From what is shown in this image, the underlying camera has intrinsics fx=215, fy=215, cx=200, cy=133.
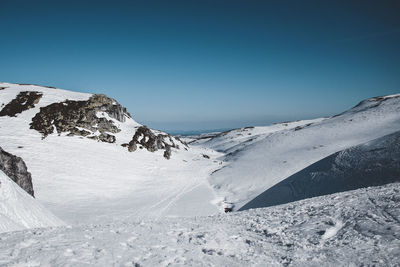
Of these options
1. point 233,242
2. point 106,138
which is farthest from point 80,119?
point 233,242

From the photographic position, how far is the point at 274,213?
1027 cm

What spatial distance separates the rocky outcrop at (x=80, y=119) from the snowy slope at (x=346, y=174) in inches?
1095

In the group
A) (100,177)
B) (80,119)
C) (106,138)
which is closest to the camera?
(100,177)

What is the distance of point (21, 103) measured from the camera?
3662 centimetres

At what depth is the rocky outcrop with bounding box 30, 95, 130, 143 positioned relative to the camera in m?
32.8

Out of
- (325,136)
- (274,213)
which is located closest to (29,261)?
(274,213)

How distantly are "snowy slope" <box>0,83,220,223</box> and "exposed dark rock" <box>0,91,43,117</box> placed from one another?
966 millimetres

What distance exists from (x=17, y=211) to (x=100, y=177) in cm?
1744

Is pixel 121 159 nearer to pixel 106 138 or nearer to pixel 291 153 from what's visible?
pixel 106 138

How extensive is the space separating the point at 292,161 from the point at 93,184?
2490cm

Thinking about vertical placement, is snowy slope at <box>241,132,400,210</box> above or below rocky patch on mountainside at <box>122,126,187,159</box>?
below

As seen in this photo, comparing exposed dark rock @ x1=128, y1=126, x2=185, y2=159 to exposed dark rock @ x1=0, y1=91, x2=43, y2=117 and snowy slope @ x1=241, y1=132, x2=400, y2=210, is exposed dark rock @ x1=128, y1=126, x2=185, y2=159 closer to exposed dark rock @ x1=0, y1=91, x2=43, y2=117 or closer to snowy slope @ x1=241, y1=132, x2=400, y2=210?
exposed dark rock @ x1=0, y1=91, x2=43, y2=117

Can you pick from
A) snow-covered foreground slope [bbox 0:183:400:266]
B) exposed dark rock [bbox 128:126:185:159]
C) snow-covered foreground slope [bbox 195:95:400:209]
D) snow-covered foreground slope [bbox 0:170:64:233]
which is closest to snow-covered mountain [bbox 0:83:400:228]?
exposed dark rock [bbox 128:126:185:159]

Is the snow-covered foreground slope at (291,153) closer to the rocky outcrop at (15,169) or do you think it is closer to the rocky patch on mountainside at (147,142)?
the rocky patch on mountainside at (147,142)
